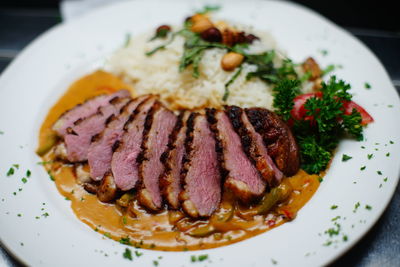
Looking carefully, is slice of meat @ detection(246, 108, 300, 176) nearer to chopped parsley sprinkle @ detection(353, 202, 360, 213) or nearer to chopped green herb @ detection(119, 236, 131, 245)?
chopped parsley sprinkle @ detection(353, 202, 360, 213)

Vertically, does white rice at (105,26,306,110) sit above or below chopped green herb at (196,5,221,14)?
below

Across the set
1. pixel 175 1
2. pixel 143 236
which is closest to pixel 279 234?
pixel 143 236

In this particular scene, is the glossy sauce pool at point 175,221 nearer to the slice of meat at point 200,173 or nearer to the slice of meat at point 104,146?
the slice of meat at point 200,173

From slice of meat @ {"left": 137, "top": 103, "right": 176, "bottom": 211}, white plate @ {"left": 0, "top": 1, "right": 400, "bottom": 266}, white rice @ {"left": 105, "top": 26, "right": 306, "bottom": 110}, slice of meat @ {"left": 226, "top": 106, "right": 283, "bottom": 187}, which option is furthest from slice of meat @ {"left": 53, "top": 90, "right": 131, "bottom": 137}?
slice of meat @ {"left": 226, "top": 106, "right": 283, "bottom": 187}

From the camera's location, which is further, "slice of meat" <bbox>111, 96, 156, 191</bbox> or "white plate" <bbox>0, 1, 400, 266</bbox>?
"slice of meat" <bbox>111, 96, 156, 191</bbox>

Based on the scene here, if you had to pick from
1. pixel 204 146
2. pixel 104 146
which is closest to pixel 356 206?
pixel 204 146

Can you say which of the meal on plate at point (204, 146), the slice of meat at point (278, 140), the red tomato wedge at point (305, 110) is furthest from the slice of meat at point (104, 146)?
the red tomato wedge at point (305, 110)
